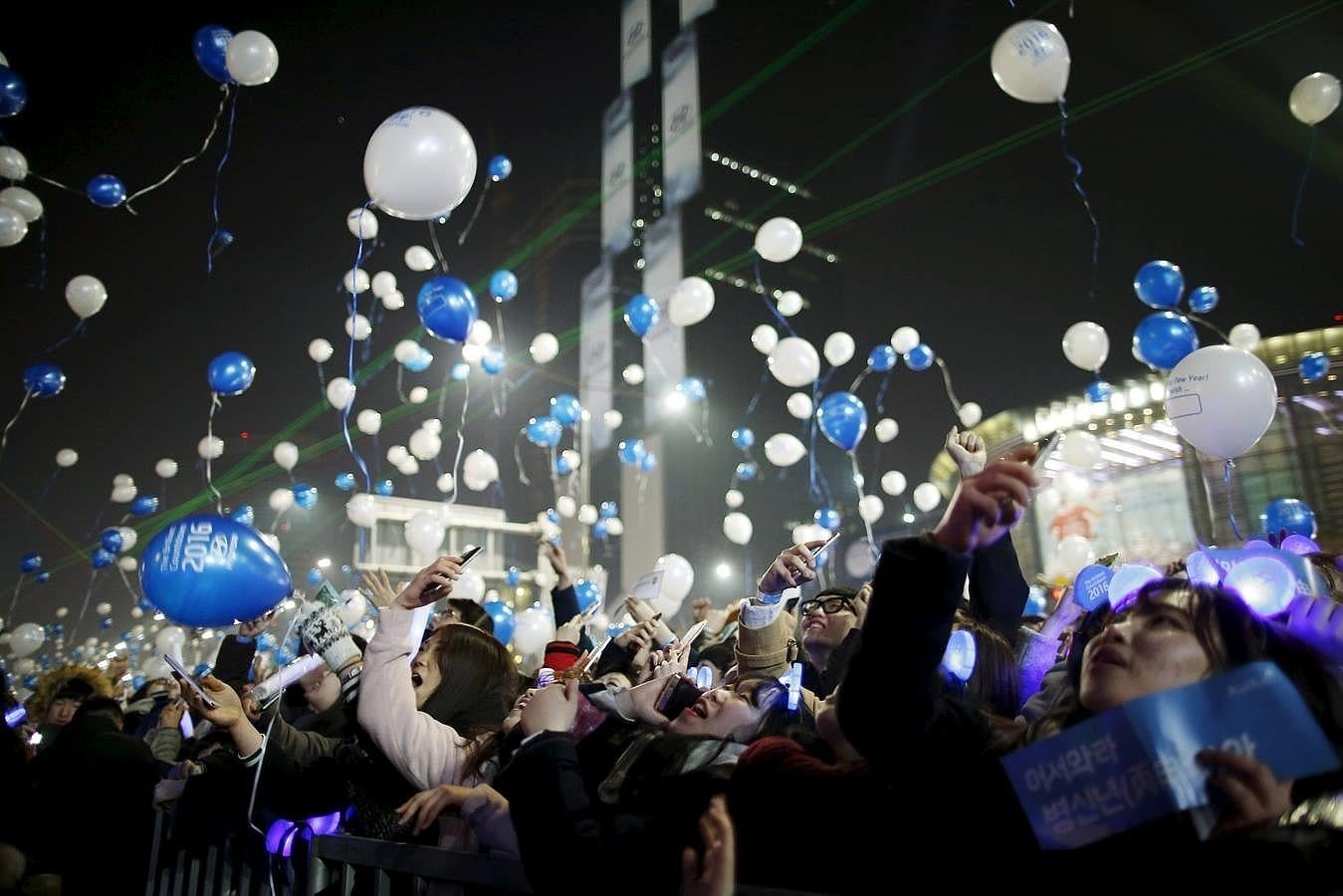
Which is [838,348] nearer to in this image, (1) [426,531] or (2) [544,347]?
(2) [544,347]

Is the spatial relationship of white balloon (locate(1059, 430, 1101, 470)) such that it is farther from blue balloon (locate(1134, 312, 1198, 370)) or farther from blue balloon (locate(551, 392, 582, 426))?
blue balloon (locate(551, 392, 582, 426))

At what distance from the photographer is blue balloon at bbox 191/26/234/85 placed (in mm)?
6289

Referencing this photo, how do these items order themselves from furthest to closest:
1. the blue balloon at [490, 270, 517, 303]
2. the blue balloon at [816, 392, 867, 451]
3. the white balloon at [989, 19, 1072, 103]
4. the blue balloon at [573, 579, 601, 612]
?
the blue balloon at [490, 270, 517, 303]
the blue balloon at [816, 392, 867, 451]
the white balloon at [989, 19, 1072, 103]
the blue balloon at [573, 579, 601, 612]

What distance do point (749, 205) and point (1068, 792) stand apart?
137ft

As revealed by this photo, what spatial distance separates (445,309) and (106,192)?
3.57m

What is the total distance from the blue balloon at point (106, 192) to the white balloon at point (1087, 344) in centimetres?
890

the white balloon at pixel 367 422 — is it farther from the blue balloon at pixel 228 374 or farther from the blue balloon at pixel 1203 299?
the blue balloon at pixel 1203 299

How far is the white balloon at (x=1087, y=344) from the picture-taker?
7.98 meters

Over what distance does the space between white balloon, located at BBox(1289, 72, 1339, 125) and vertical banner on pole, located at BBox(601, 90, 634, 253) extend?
98.6 feet

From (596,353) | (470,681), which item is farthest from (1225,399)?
(596,353)

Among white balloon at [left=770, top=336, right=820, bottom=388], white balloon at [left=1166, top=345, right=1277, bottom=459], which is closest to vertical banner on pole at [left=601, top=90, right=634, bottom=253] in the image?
white balloon at [left=770, top=336, right=820, bottom=388]

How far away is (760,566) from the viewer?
37000mm

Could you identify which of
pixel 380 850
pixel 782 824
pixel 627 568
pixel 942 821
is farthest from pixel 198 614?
pixel 627 568

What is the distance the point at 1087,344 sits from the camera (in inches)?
316
